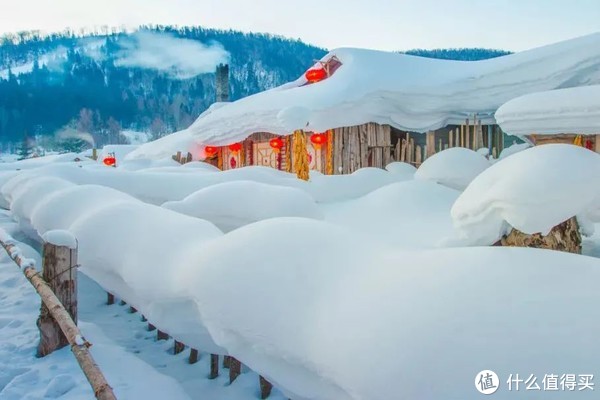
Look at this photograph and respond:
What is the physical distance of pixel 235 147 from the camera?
16500mm

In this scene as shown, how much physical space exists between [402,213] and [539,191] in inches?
221

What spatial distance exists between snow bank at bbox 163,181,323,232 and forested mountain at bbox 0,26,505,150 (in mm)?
42144

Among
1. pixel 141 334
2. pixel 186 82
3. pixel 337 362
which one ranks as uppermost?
pixel 186 82

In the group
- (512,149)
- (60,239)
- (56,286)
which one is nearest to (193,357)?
(56,286)

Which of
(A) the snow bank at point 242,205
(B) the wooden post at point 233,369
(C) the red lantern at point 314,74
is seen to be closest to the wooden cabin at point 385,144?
(C) the red lantern at point 314,74

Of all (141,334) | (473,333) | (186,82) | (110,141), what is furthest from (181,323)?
(186,82)

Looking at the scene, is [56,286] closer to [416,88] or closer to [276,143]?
[276,143]

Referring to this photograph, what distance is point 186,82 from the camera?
7606 cm

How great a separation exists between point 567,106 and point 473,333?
6.35 m

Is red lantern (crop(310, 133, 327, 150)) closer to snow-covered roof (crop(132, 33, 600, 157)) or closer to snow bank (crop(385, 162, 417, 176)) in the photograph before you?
snow-covered roof (crop(132, 33, 600, 157))

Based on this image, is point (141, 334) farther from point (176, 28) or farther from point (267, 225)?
point (176, 28)

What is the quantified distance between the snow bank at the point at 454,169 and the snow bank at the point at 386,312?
6.55m

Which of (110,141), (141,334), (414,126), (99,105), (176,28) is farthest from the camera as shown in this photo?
(176,28)

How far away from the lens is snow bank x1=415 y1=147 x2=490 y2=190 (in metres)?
8.95
